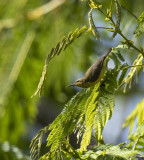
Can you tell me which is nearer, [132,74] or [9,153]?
[132,74]

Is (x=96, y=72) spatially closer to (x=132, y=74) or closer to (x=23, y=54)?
(x=132, y=74)

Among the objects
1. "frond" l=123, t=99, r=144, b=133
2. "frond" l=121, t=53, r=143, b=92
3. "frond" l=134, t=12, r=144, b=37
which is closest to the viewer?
"frond" l=134, t=12, r=144, b=37

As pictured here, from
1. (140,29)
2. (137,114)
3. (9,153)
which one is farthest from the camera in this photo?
(9,153)

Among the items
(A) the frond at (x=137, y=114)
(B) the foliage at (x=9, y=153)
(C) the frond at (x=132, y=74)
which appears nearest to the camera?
(C) the frond at (x=132, y=74)

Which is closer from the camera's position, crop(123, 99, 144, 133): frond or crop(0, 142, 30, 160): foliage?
crop(123, 99, 144, 133): frond

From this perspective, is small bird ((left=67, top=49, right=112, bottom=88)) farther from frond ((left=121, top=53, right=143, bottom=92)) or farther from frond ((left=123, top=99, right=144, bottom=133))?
frond ((left=123, top=99, right=144, bottom=133))

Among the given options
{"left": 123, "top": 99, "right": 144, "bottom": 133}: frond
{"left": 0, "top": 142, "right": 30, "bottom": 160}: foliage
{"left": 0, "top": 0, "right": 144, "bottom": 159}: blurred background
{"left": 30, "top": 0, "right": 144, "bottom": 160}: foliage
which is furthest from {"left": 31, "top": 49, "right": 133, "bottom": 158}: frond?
{"left": 0, "top": 0, "right": 144, "bottom": 159}: blurred background

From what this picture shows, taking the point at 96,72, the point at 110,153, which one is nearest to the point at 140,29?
the point at 96,72

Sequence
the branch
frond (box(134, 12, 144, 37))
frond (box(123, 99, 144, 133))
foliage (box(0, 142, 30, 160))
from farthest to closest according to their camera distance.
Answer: the branch, foliage (box(0, 142, 30, 160)), frond (box(123, 99, 144, 133)), frond (box(134, 12, 144, 37))

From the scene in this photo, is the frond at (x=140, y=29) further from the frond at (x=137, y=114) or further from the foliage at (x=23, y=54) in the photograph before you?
the foliage at (x=23, y=54)

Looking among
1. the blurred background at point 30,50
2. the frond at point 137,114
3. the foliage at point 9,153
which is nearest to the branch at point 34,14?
the blurred background at point 30,50

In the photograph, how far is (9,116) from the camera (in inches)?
82.9

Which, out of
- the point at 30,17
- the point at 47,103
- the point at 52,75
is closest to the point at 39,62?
the point at 52,75

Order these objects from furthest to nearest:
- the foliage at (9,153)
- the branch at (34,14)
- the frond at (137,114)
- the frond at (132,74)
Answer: the branch at (34,14) < the foliage at (9,153) < the frond at (137,114) < the frond at (132,74)
